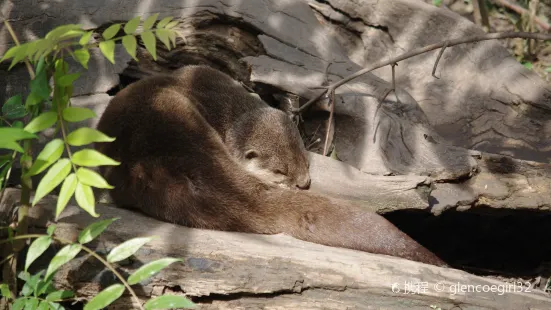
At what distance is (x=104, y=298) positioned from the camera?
5.65 ft

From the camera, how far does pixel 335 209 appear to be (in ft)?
9.24

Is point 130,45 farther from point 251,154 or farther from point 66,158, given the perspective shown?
point 251,154

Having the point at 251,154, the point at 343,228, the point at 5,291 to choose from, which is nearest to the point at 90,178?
the point at 5,291

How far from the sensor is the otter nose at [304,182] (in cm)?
344

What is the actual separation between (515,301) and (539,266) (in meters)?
1.57

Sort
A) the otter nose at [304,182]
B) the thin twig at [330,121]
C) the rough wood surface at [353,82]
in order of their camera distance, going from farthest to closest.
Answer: the thin twig at [330,121]
the otter nose at [304,182]
the rough wood surface at [353,82]

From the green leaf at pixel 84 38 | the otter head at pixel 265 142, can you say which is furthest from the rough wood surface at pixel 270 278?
the otter head at pixel 265 142

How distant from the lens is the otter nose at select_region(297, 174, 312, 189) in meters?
3.44

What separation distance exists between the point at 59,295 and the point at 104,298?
1.40 ft

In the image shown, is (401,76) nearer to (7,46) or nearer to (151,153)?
(151,153)

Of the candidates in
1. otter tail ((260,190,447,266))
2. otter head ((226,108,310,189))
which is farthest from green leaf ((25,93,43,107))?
otter head ((226,108,310,189))

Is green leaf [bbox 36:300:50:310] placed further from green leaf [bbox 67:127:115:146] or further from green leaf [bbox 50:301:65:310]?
green leaf [bbox 67:127:115:146]

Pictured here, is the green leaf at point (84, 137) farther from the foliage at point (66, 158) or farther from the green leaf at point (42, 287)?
the green leaf at point (42, 287)

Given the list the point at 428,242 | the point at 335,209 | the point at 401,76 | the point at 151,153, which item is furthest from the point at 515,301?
the point at 401,76
